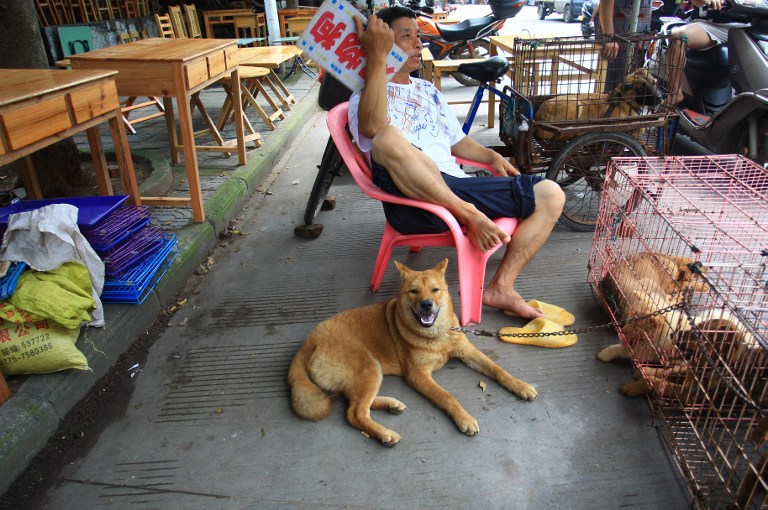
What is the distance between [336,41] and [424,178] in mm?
949

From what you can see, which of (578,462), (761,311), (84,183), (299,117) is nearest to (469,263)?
(578,462)

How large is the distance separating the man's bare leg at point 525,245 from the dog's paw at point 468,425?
3.07ft

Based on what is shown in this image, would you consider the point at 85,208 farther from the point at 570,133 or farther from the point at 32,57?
the point at 570,133

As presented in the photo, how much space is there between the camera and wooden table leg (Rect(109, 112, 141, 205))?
3154 mm

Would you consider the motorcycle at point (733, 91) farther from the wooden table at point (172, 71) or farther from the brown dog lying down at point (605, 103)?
the wooden table at point (172, 71)

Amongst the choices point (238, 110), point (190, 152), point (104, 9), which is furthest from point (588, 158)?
point (104, 9)

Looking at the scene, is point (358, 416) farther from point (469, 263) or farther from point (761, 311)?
point (761, 311)

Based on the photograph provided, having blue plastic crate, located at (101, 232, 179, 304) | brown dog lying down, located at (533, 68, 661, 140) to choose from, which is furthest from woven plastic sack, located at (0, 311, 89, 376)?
brown dog lying down, located at (533, 68, 661, 140)

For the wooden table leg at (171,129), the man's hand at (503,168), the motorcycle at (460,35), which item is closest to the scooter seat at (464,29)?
the motorcycle at (460,35)

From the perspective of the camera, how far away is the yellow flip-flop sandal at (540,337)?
278 cm

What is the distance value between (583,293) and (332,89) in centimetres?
256

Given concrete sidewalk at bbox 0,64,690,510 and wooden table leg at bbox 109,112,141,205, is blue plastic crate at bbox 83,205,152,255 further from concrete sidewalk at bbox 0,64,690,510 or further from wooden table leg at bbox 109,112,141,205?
concrete sidewalk at bbox 0,64,690,510

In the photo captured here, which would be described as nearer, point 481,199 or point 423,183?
point 423,183

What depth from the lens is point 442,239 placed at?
3.03 metres
